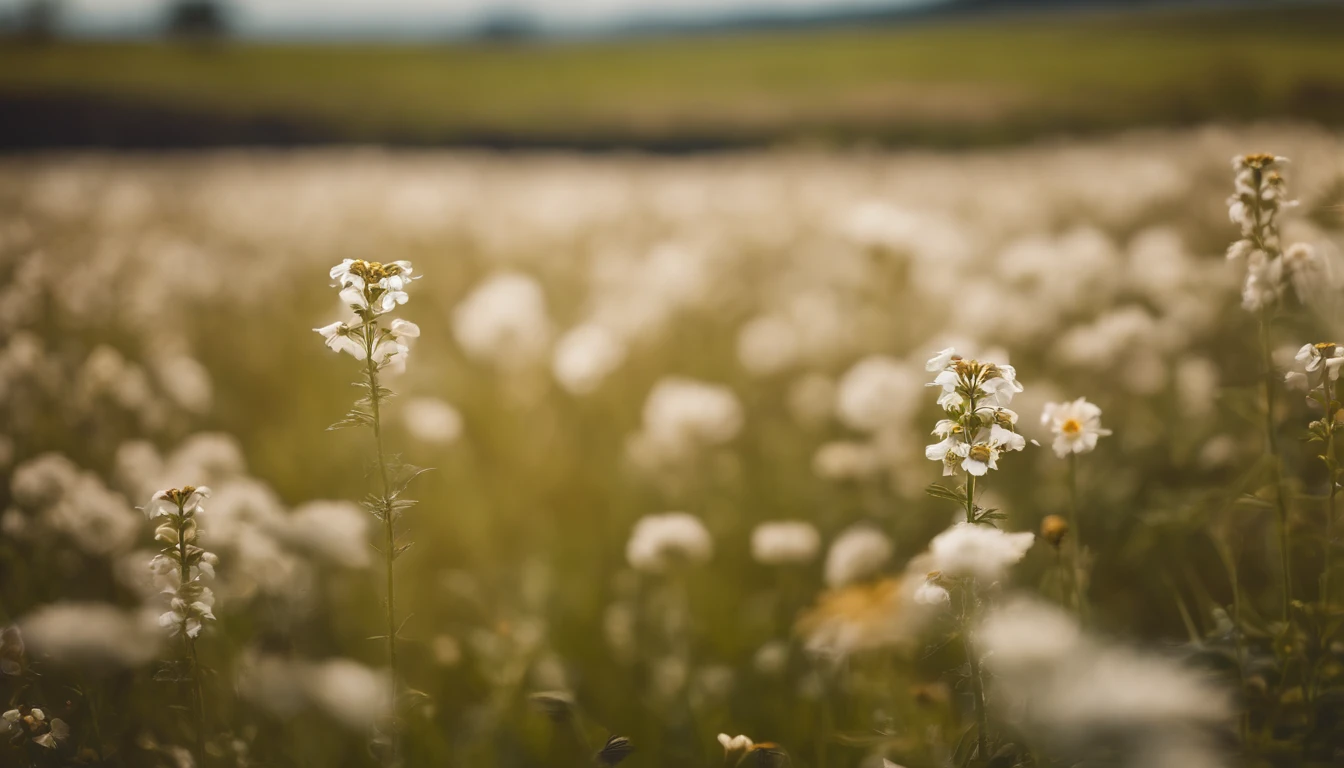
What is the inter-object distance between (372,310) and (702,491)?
6.21ft

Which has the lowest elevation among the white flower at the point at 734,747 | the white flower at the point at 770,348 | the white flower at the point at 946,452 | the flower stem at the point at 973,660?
the white flower at the point at 734,747

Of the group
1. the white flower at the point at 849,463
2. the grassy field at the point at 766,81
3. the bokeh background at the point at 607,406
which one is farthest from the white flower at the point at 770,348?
the grassy field at the point at 766,81

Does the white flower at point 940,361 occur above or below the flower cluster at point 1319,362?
above

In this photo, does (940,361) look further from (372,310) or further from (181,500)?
(181,500)

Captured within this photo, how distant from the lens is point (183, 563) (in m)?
1.28

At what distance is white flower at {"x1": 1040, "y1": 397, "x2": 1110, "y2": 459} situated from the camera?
1.37 meters

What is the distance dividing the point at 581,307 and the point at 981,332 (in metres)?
2.37

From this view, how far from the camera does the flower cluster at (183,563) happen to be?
127 centimetres

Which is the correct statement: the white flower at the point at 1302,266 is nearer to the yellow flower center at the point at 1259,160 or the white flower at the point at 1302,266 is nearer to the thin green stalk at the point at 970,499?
the yellow flower center at the point at 1259,160

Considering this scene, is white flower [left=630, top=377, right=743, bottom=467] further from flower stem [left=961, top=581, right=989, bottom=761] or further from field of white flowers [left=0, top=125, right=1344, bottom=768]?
flower stem [left=961, top=581, right=989, bottom=761]

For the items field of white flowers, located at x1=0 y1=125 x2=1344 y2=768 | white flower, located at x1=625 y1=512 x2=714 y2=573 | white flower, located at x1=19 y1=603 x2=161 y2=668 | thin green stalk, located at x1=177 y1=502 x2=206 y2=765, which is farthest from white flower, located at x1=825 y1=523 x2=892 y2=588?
white flower, located at x1=19 y1=603 x2=161 y2=668

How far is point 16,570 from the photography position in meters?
2.09

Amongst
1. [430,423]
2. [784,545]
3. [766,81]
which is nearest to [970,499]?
[784,545]

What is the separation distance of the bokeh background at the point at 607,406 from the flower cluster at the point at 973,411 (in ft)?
0.96
